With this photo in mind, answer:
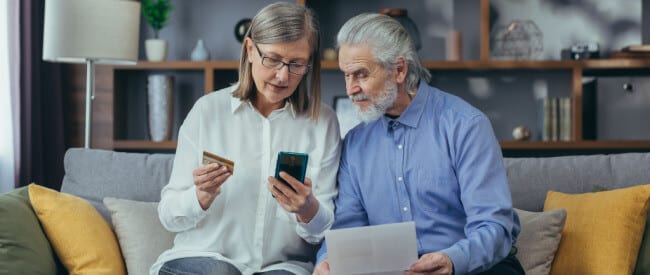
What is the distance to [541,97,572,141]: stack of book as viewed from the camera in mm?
4219

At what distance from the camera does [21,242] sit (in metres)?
2.14

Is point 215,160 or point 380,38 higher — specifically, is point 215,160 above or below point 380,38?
below

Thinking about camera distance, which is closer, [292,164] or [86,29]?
[292,164]

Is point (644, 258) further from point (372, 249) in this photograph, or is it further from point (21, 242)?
point (21, 242)

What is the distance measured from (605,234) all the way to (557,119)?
6.39 ft

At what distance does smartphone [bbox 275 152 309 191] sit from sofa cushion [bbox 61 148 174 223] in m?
0.81

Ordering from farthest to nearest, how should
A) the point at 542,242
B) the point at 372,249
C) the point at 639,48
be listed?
the point at 639,48
the point at 542,242
the point at 372,249

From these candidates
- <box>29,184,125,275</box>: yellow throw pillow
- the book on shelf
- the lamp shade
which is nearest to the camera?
<box>29,184,125,275</box>: yellow throw pillow

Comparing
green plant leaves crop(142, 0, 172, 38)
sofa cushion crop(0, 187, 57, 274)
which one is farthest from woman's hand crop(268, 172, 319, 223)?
green plant leaves crop(142, 0, 172, 38)

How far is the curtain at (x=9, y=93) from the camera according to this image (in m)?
3.79

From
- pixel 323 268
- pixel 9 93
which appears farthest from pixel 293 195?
pixel 9 93

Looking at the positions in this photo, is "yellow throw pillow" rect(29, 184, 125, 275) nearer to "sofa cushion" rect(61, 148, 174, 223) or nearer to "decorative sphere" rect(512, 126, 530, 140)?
"sofa cushion" rect(61, 148, 174, 223)

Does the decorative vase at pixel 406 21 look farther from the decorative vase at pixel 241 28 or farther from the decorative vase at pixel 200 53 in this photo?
the decorative vase at pixel 200 53

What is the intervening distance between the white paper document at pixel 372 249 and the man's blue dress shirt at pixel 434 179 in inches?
6.3
